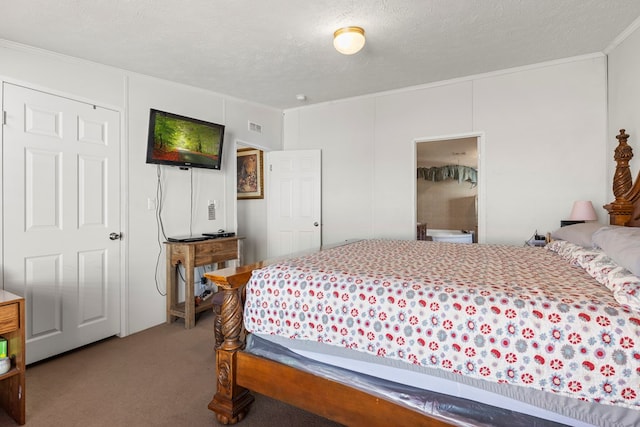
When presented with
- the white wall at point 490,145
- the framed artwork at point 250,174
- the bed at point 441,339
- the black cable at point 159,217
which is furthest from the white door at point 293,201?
the bed at point 441,339

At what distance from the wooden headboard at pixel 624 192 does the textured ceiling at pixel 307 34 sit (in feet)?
3.11

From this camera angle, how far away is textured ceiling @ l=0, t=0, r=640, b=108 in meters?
2.16

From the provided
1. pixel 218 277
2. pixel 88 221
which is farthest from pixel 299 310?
pixel 88 221

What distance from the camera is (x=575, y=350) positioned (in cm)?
110

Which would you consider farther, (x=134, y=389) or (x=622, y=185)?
(x=622, y=185)

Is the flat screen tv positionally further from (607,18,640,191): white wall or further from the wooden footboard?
(607,18,640,191): white wall

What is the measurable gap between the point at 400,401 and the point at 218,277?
3.26ft

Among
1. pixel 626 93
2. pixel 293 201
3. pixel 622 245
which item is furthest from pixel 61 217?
pixel 626 93

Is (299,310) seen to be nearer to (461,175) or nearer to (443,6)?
(443,6)

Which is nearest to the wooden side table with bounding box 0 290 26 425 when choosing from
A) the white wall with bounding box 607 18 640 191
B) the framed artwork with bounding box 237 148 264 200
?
the framed artwork with bounding box 237 148 264 200

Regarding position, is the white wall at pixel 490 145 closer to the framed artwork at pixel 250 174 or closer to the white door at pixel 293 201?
A: the white door at pixel 293 201

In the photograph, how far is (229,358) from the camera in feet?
5.63

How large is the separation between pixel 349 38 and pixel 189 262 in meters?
2.45

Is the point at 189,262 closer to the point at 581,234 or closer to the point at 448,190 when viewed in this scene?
the point at 581,234
